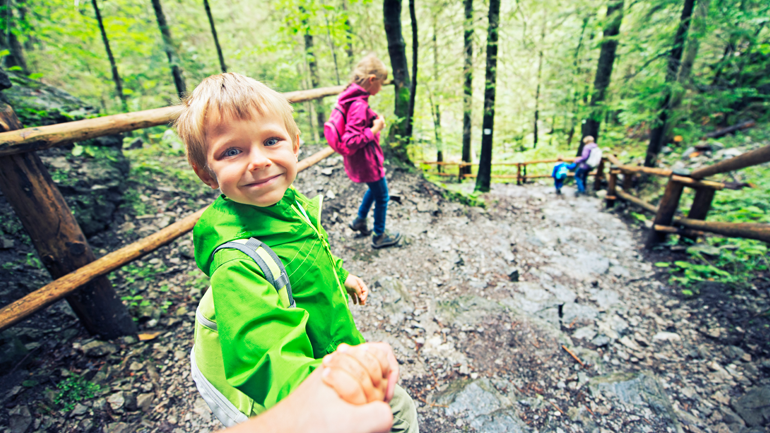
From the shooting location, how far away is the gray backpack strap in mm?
838

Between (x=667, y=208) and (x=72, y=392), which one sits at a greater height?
(x=72, y=392)

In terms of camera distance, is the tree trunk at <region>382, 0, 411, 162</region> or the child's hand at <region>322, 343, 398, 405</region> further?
the tree trunk at <region>382, 0, 411, 162</region>

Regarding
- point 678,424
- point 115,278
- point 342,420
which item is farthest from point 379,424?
point 115,278

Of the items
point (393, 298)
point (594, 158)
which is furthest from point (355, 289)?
Result: point (594, 158)

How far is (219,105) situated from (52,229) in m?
1.78

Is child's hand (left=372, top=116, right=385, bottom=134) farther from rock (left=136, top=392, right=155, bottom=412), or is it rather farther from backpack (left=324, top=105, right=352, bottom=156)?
rock (left=136, top=392, right=155, bottom=412)

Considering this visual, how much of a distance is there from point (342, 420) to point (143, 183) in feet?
14.2

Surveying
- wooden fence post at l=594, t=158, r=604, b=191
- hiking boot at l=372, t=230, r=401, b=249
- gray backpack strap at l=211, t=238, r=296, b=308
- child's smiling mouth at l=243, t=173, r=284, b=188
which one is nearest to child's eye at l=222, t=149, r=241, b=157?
child's smiling mouth at l=243, t=173, r=284, b=188

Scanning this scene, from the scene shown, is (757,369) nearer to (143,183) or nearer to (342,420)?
(342,420)

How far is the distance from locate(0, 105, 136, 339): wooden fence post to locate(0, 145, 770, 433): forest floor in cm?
20

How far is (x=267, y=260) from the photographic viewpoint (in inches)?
34.0

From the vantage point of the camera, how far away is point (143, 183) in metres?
3.64

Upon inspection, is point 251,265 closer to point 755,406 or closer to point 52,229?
point 52,229

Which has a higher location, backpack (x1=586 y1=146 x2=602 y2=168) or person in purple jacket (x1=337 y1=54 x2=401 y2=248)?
person in purple jacket (x1=337 y1=54 x2=401 y2=248)
